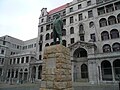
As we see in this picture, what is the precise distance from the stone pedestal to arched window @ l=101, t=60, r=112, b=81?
20975 mm

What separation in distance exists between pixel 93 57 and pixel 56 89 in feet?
72.1

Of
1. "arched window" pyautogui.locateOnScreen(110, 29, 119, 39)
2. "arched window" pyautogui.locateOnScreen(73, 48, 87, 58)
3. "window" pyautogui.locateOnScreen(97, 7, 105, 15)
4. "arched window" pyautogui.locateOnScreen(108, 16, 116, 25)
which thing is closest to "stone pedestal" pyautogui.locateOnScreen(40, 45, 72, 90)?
"arched window" pyautogui.locateOnScreen(73, 48, 87, 58)

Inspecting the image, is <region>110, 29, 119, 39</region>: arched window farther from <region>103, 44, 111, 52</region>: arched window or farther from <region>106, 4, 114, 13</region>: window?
<region>106, 4, 114, 13</region>: window

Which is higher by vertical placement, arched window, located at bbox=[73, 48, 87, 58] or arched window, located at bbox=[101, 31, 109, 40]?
arched window, located at bbox=[101, 31, 109, 40]

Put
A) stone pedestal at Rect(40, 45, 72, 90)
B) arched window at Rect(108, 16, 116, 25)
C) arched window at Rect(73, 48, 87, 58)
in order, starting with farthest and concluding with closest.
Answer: arched window at Rect(73, 48, 87, 58)
arched window at Rect(108, 16, 116, 25)
stone pedestal at Rect(40, 45, 72, 90)

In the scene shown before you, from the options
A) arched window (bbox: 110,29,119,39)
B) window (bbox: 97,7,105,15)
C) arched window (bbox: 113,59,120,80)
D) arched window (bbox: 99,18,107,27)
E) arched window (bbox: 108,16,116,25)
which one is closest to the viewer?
arched window (bbox: 113,59,120,80)

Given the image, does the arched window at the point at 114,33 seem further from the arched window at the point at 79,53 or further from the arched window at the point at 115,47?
the arched window at the point at 79,53

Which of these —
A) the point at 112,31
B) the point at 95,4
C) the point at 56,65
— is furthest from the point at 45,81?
the point at 95,4

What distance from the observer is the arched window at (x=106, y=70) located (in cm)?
2704

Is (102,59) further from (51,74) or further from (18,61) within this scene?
(18,61)

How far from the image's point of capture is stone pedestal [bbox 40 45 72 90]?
8.21m

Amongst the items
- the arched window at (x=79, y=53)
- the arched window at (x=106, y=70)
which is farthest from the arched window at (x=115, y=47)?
the arched window at (x=79, y=53)

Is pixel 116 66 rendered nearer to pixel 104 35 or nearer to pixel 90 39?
pixel 104 35

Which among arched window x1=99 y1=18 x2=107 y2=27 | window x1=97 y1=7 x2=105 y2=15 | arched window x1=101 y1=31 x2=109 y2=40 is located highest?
window x1=97 y1=7 x2=105 y2=15
